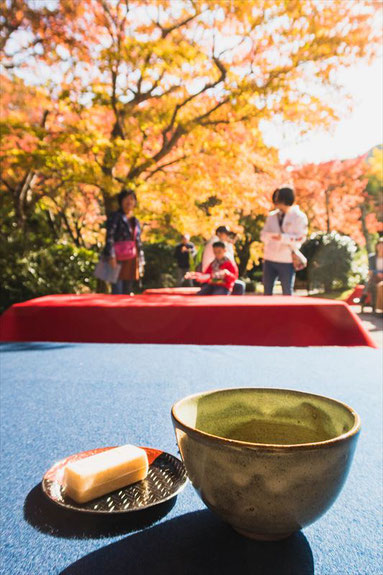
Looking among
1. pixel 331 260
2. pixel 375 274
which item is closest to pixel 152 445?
pixel 375 274

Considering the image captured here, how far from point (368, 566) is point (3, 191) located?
11.6m

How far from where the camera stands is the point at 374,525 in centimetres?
48

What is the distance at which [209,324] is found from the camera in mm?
2168

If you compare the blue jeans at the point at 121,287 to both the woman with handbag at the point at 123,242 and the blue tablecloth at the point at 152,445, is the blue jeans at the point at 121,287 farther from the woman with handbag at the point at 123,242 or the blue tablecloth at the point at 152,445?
the blue tablecloth at the point at 152,445

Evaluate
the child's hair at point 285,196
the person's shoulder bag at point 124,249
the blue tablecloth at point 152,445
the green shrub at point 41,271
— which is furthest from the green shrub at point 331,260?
the blue tablecloth at point 152,445

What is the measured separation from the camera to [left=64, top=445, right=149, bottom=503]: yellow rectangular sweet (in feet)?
1.65

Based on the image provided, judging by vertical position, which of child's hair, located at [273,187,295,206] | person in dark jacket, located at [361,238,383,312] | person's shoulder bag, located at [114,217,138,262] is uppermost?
child's hair, located at [273,187,295,206]

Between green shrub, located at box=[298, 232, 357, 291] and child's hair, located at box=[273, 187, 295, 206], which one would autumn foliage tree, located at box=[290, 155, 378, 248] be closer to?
green shrub, located at box=[298, 232, 357, 291]

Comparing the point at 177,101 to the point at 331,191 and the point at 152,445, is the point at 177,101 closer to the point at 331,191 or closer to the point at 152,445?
the point at 152,445

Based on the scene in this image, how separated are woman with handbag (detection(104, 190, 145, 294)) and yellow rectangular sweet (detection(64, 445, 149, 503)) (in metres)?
3.80

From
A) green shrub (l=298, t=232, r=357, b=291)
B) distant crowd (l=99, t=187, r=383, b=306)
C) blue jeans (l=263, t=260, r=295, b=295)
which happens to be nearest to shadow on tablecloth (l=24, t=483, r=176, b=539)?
distant crowd (l=99, t=187, r=383, b=306)

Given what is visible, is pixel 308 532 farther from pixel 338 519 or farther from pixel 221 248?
pixel 221 248

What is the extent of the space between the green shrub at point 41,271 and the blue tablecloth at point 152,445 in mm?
5009

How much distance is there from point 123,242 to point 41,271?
8.41 ft
